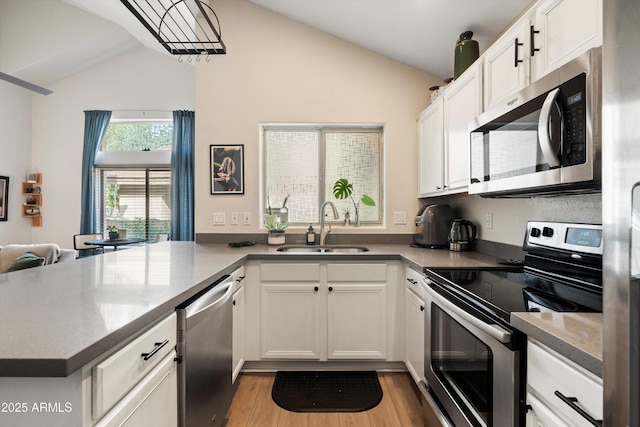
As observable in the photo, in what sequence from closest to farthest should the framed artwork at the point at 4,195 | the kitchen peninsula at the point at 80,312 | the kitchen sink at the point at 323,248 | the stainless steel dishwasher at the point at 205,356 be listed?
the kitchen peninsula at the point at 80,312, the stainless steel dishwasher at the point at 205,356, the kitchen sink at the point at 323,248, the framed artwork at the point at 4,195

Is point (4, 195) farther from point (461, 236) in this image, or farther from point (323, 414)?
point (461, 236)

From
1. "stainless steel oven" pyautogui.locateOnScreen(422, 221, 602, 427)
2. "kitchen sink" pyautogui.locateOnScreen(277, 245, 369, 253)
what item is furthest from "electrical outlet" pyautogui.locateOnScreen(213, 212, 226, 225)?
"stainless steel oven" pyautogui.locateOnScreen(422, 221, 602, 427)

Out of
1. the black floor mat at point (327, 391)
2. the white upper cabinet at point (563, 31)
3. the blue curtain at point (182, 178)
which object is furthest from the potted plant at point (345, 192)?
the blue curtain at point (182, 178)

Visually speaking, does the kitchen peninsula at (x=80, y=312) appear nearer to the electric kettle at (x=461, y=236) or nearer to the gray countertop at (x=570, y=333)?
the electric kettle at (x=461, y=236)

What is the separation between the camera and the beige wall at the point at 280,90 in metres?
2.82

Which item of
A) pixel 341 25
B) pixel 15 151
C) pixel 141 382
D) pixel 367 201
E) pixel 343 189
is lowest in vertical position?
pixel 141 382

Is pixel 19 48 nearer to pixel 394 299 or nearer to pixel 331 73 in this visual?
pixel 331 73

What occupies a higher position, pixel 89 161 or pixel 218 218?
pixel 89 161

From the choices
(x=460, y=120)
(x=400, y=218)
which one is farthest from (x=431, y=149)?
(x=400, y=218)

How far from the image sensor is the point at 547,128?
42.9 inches

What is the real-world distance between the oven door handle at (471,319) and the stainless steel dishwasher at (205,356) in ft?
3.33

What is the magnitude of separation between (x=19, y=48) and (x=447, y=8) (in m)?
5.61

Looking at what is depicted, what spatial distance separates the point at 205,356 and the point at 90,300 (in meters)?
0.55

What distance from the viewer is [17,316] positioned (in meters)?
0.86
